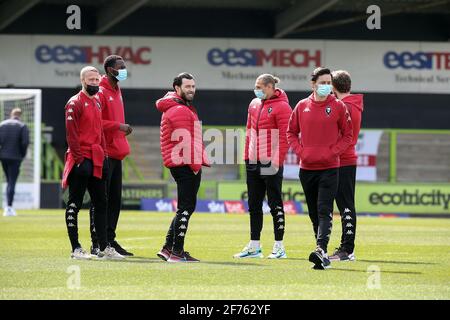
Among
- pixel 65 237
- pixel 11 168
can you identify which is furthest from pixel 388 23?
pixel 65 237

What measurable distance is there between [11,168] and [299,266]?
47.2 feet

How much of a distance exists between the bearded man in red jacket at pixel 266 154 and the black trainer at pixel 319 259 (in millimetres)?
1809

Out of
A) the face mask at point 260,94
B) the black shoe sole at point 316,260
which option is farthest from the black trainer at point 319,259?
the face mask at point 260,94

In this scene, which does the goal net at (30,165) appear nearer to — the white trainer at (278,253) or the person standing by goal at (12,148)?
the person standing by goal at (12,148)

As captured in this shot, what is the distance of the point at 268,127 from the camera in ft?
46.3

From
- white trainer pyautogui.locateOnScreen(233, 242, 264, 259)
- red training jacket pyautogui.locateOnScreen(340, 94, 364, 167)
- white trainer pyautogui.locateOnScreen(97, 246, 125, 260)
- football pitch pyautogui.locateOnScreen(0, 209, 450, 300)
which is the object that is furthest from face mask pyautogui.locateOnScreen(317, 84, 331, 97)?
white trainer pyautogui.locateOnScreen(97, 246, 125, 260)

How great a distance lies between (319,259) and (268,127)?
2518 mm

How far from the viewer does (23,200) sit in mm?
30797

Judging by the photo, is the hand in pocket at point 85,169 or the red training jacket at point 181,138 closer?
the red training jacket at point 181,138

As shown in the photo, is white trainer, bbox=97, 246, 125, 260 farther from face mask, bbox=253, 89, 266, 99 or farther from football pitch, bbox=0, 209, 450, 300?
face mask, bbox=253, 89, 266, 99

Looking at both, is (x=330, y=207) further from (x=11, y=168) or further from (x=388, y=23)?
(x=388, y=23)

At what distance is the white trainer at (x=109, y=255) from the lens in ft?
44.5

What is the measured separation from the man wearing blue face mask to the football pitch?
2.10 feet
